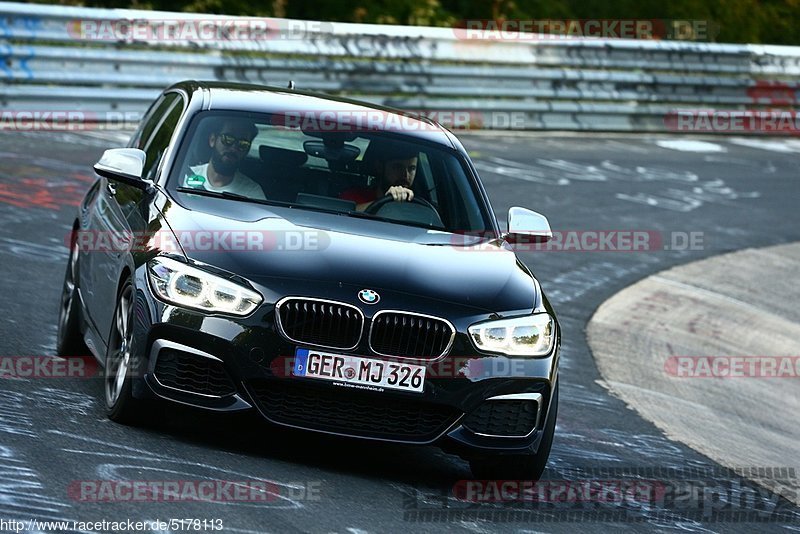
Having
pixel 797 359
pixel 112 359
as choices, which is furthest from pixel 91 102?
pixel 112 359

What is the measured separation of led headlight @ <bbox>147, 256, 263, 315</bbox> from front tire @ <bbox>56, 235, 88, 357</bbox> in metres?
1.80

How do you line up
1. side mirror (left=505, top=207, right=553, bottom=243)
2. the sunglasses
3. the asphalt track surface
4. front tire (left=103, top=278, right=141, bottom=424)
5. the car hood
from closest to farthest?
the asphalt track surface < the car hood < front tire (left=103, top=278, right=141, bottom=424) < the sunglasses < side mirror (left=505, top=207, right=553, bottom=243)

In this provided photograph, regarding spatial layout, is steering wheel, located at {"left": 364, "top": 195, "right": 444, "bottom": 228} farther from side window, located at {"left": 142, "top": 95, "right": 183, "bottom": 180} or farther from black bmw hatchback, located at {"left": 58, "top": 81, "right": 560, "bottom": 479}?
side window, located at {"left": 142, "top": 95, "right": 183, "bottom": 180}

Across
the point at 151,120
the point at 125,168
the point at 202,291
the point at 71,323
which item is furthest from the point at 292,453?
the point at 151,120

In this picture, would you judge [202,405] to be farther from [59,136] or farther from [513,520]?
[59,136]

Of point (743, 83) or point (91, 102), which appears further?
point (743, 83)

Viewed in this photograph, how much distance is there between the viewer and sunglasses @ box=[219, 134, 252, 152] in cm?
750

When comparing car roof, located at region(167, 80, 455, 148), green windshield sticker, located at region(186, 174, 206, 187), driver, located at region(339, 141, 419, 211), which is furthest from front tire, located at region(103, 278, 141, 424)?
car roof, located at region(167, 80, 455, 148)

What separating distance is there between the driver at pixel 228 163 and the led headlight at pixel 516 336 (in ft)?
4.80

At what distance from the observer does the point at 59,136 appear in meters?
16.6

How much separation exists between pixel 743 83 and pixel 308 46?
7.57 m

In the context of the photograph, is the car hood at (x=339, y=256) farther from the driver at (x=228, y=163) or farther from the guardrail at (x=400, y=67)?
the guardrail at (x=400, y=67)

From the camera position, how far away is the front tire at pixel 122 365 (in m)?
6.44

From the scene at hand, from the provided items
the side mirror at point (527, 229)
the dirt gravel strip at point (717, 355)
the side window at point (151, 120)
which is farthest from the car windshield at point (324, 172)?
the dirt gravel strip at point (717, 355)
